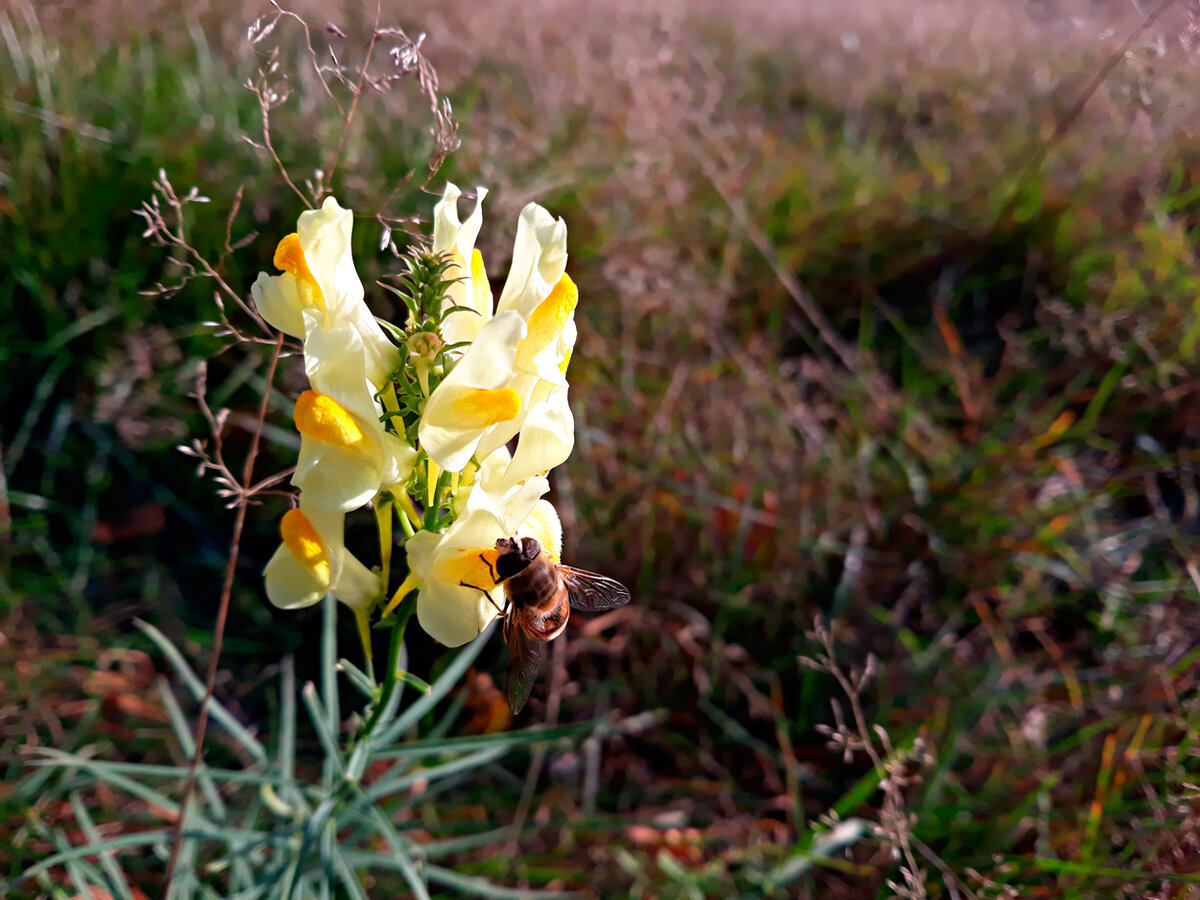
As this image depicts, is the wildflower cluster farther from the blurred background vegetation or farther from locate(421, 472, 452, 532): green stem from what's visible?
the blurred background vegetation

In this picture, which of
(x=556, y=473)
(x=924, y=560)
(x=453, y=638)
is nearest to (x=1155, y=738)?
(x=924, y=560)

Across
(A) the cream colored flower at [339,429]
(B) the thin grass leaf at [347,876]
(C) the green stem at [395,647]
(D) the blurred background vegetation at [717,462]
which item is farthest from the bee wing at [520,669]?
(D) the blurred background vegetation at [717,462]

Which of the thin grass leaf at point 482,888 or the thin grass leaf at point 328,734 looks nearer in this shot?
the thin grass leaf at point 328,734

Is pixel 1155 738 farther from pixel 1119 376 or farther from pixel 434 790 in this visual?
pixel 434 790

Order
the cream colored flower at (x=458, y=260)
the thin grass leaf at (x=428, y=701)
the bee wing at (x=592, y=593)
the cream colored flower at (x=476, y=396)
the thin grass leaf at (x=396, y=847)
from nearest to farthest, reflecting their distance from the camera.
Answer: the cream colored flower at (x=476, y=396) < the cream colored flower at (x=458, y=260) < the bee wing at (x=592, y=593) < the thin grass leaf at (x=396, y=847) < the thin grass leaf at (x=428, y=701)

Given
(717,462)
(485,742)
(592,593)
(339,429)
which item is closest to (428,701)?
(485,742)

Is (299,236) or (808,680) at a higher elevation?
(299,236)

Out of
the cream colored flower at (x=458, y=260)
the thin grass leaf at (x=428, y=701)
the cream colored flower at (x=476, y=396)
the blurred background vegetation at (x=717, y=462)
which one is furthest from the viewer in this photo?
the blurred background vegetation at (x=717, y=462)

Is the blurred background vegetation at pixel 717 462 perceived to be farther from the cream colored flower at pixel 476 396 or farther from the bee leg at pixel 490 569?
the cream colored flower at pixel 476 396
